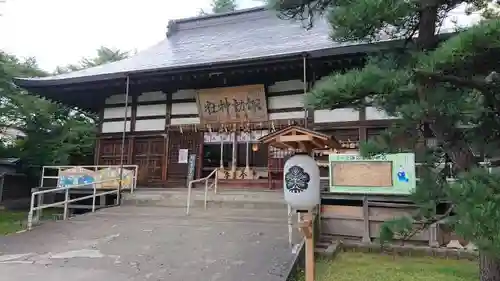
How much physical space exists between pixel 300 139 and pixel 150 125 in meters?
8.89

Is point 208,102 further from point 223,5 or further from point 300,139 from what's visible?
point 223,5

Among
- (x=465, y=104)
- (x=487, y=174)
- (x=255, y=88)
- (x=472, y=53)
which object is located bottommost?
(x=487, y=174)

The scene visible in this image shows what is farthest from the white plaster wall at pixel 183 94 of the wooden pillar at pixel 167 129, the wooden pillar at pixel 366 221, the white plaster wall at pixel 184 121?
the wooden pillar at pixel 366 221

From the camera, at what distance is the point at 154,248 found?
206 inches

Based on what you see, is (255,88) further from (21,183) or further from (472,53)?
(21,183)

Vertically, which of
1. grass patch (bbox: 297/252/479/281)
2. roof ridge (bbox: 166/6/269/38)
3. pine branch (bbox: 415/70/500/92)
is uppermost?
roof ridge (bbox: 166/6/269/38)

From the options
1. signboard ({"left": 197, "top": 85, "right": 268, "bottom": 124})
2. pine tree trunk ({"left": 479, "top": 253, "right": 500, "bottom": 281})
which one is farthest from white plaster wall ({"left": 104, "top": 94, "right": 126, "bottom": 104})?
pine tree trunk ({"left": 479, "top": 253, "right": 500, "bottom": 281})

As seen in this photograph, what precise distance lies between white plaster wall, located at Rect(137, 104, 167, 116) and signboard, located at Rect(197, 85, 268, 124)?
1351 mm

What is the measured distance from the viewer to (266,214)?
729cm

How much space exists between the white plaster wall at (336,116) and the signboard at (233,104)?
5.16 ft

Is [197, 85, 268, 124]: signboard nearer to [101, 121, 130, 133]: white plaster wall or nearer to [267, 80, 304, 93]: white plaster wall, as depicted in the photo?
[267, 80, 304, 93]: white plaster wall

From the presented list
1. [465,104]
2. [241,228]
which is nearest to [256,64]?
[241,228]

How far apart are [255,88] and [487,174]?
831 cm

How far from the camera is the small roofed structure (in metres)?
3.50
